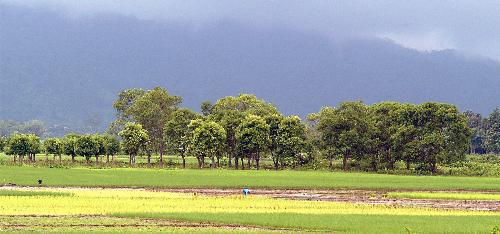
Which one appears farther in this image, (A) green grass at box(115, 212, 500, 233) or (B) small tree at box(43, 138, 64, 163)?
(B) small tree at box(43, 138, 64, 163)

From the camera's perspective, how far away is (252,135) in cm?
10519

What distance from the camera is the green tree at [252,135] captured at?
104875mm

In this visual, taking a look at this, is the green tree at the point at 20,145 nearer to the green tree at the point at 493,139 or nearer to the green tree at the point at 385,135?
the green tree at the point at 385,135

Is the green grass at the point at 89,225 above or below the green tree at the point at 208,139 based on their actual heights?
below

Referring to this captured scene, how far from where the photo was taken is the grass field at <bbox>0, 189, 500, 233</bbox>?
33.4 metres

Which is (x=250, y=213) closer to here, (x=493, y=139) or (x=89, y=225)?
(x=89, y=225)

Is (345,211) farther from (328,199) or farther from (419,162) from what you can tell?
(419,162)

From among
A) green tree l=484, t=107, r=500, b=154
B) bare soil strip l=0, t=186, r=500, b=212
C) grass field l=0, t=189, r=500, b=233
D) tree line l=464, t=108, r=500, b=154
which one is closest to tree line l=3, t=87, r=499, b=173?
bare soil strip l=0, t=186, r=500, b=212

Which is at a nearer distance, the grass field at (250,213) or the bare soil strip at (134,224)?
the bare soil strip at (134,224)

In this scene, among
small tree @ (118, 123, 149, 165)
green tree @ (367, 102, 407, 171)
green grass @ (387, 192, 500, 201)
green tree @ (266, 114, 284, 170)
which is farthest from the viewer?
green tree @ (266, 114, 284, 170)

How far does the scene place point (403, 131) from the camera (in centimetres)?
10231

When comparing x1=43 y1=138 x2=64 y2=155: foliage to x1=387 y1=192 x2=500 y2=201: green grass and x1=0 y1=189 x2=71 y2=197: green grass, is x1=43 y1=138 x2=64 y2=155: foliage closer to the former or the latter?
x1=0 y1=189 x2=71 y2=197: green grass

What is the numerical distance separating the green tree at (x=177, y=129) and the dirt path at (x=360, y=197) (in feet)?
177

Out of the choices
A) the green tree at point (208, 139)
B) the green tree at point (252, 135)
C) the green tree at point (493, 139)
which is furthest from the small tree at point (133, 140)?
the green tree at point (493, 139)
